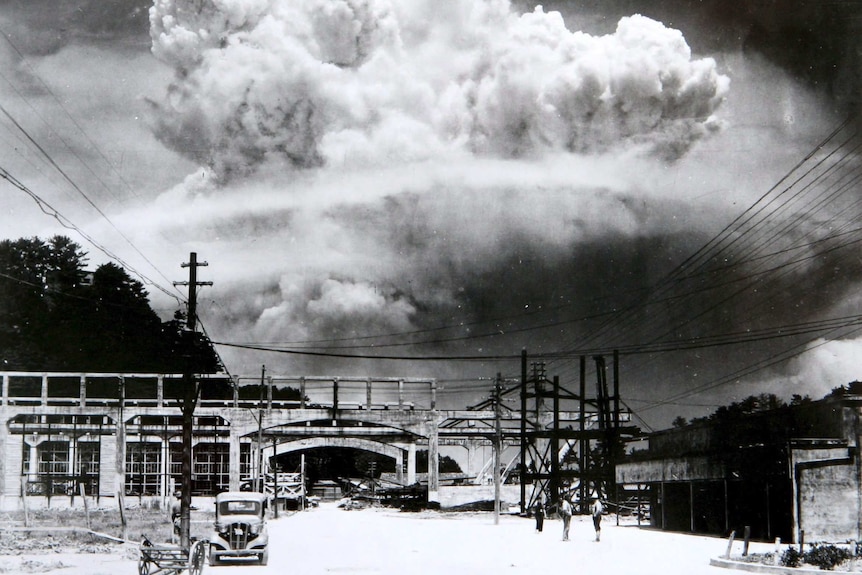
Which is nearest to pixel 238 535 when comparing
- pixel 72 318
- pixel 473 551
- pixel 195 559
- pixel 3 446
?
pixel 195 559

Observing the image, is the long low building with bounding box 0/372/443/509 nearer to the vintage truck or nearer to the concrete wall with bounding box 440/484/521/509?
the concrete wall with bounding box 440/484/521/509

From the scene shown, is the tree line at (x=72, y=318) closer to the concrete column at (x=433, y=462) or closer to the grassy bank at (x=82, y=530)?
the concrete column at (x=433, y=462)

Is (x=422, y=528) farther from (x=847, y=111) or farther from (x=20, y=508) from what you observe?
(x=847, y=111)

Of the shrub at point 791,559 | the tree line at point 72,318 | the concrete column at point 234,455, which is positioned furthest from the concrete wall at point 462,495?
the shrub at point 791,559

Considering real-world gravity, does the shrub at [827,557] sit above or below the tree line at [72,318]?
below

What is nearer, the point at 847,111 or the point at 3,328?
the point at 847,111

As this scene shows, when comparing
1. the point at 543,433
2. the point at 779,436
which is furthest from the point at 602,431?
the point at 779,436
